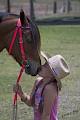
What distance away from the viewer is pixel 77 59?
523 inches

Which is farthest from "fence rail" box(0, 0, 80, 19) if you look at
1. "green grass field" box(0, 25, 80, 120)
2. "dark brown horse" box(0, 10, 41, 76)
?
"dark brown horse" box(0, 10, 41, 76)

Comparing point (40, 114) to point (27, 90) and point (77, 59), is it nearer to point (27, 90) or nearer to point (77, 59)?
point (27, 90)

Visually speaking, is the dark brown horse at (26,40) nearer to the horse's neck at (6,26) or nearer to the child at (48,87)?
the horse's neck at (6,26)

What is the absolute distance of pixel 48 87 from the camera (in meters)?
4.17

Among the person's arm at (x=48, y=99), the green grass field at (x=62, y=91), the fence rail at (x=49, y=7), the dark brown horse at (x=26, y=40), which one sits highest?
the dark brown horse at (x=26, y=40)

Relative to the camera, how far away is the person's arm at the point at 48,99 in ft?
13.5

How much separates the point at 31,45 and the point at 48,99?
53 centimetres

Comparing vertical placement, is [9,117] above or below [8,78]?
above

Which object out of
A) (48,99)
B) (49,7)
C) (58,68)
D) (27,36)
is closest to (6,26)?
(27,36)

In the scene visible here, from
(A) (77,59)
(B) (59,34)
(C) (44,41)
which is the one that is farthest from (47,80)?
(B) (59,34)

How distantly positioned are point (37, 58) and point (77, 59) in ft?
29.8

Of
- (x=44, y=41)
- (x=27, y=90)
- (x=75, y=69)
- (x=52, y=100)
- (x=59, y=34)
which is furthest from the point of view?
(x=59, y=34)

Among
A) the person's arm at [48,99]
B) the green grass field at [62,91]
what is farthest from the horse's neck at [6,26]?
the green grass field at [62,91]

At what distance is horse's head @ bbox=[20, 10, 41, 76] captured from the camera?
14.0 feet
